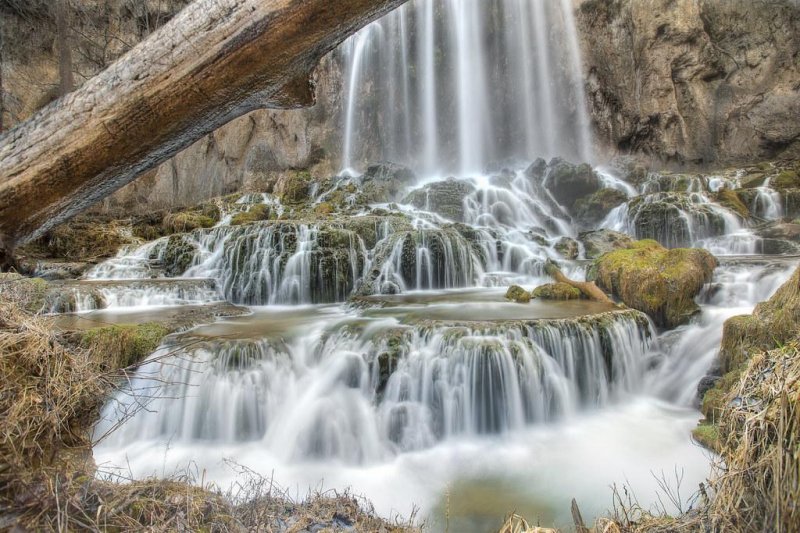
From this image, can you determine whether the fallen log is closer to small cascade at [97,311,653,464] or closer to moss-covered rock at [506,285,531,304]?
moss-covered rock at [506,285,531,304]

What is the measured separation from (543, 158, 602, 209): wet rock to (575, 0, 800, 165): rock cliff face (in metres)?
5.15

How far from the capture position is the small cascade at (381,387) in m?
5.45

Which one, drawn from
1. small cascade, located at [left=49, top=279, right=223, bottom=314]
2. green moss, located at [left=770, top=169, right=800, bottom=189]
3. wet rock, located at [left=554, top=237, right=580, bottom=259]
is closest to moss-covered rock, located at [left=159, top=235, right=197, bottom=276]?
small cascade, located at [left=49, top=279, right=223, bottom=314]

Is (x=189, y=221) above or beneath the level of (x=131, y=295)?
above

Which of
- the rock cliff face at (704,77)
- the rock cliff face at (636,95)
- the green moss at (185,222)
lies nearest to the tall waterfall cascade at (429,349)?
the green moss at (185,222)

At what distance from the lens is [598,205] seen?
1681 centimetres

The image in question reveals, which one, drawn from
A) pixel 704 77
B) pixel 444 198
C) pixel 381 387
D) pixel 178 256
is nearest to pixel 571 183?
pixel 444 198

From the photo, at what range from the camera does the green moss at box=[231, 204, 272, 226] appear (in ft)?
53.6

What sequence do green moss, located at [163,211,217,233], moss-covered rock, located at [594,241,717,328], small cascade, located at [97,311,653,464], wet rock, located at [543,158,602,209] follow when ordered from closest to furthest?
small cascade, located at [97,311,653,464], moss-covered rock, located at [594,241,717,328], green moss, located at [163,211,217,233], wet rock, located at [543,158,602,209]

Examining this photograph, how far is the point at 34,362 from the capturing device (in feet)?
5.92

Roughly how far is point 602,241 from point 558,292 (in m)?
5.23

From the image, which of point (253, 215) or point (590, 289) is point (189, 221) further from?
point (590, 289)

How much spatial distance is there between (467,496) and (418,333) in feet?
8.18

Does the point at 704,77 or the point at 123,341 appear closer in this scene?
the point at 123,341
